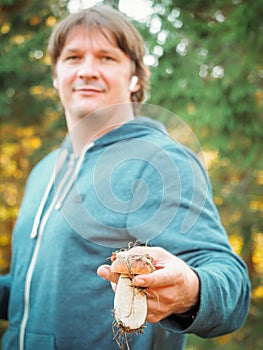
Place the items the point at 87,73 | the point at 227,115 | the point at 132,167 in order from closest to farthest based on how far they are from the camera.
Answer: the point at 132,167, the point at 87,73, the point at 227,115

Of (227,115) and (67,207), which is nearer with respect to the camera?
(67,207)

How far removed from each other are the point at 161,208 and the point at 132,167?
25 cm

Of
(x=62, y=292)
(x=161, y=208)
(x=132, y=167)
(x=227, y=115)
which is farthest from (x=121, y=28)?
(x=227, y=115)

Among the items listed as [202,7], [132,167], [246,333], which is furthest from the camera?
[246,333]

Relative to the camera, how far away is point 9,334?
1925 millimetres

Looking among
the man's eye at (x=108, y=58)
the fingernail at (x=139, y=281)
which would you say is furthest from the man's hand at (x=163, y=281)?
the man's eye at (x=108, y=58)

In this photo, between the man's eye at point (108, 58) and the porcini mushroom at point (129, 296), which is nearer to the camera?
the porcini mushroom at point (129, 296)

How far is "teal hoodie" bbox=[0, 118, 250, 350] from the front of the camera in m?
1.38

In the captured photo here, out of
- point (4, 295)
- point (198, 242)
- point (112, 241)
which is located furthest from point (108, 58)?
point (4, 295)

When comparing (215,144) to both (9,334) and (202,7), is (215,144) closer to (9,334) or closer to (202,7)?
(202,7)

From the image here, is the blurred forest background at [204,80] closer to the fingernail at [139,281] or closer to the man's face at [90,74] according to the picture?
the man's face at [90,74]

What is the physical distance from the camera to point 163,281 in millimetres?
1048

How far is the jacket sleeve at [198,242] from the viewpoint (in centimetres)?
127

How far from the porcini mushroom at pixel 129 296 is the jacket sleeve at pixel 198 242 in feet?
0.70
